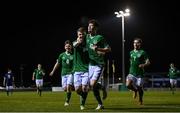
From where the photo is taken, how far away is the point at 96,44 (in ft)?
51.0

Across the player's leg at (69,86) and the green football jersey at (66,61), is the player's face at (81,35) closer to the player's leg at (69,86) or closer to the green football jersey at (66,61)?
the player's leg at (69,86)

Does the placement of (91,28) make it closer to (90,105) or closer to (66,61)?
(90,105)

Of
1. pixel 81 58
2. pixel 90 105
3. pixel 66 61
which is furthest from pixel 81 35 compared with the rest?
pixel 66 61

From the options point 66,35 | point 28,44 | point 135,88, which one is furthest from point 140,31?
point 135,88

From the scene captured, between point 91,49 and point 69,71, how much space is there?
466cm

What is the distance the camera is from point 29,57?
87.6 metres

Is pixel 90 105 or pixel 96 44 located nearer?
pixel 96 44

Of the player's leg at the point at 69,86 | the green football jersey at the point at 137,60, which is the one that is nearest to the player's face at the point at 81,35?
the player's leg at the point at 69,86

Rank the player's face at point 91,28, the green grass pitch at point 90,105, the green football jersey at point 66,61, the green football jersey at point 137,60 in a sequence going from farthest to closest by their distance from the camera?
the green football jersey at point 66,61
the green football jersey at point 137,60
the green grass pitch at point 90,105
the player's face at point 91,28

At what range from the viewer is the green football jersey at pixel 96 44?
15672mm

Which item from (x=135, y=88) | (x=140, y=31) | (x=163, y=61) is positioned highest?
(x=140, y=31)

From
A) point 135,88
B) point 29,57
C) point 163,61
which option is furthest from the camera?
point 163,61

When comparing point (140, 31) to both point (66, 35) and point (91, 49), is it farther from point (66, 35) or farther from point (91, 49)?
point (91, 49)

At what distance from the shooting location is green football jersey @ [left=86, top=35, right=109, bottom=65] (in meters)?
15.7
